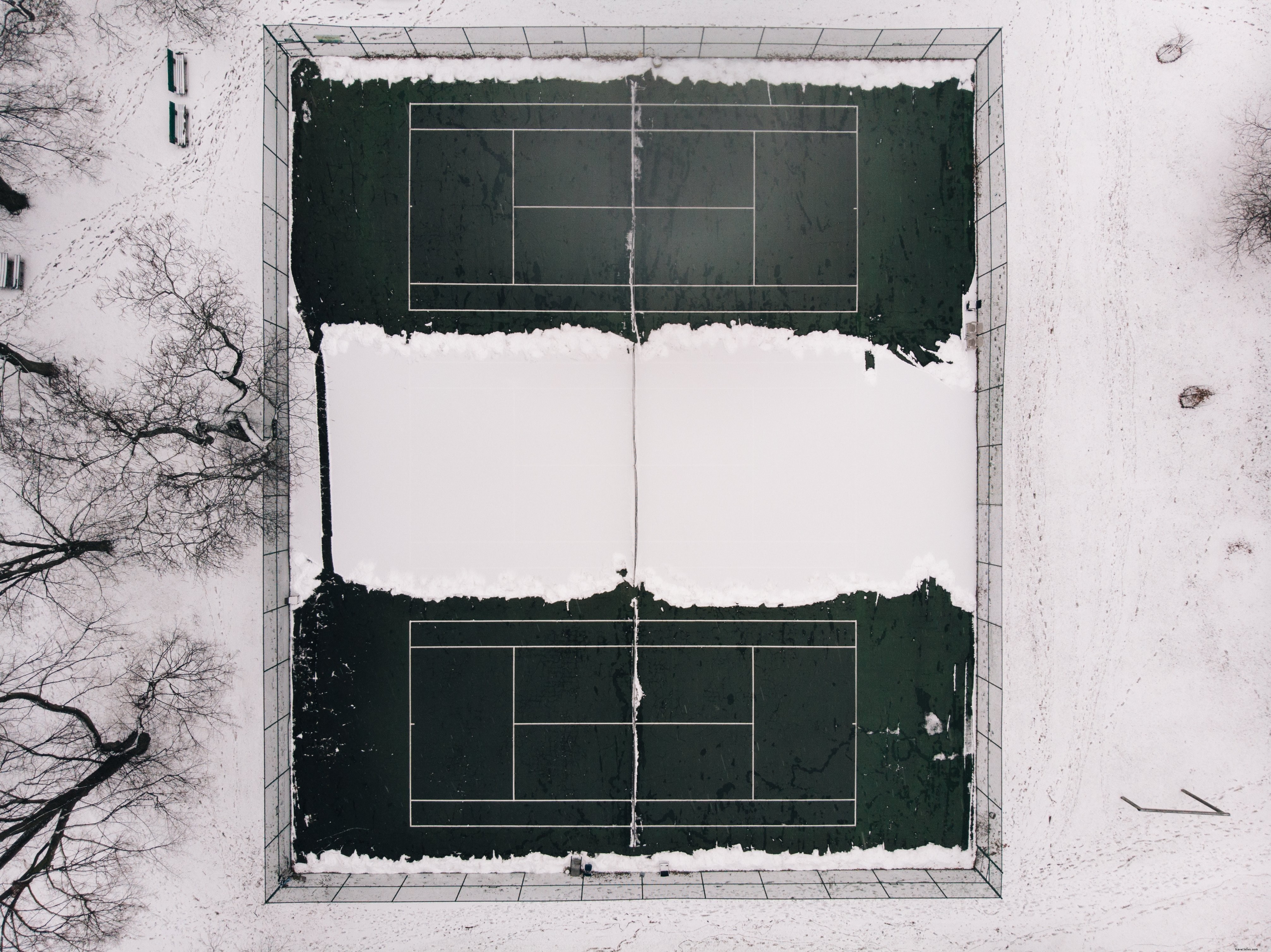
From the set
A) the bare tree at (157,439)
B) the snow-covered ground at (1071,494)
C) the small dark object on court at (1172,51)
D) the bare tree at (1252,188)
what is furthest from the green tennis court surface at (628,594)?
the bare tree at (1252,188)

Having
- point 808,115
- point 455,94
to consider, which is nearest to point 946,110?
point 808,115

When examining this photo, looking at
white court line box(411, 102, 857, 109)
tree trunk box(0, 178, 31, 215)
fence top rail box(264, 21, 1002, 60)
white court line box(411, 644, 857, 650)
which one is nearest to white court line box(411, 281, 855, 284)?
white court line box(411, 102, 857, 109)

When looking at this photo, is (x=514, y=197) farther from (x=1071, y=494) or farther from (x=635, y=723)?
(x=1071, y=494)

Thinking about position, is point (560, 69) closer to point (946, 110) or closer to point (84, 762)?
point (946, 110)

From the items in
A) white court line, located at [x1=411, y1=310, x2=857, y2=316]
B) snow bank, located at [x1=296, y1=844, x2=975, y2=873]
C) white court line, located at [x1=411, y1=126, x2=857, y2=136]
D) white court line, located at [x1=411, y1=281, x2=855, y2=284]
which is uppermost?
white court line, located at [x1=411, y1=126, x2=857, y2=136]

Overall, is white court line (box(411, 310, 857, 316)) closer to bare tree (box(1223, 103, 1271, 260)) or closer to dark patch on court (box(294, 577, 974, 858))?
dark patch on court (box(294, 577, 974, 858))
